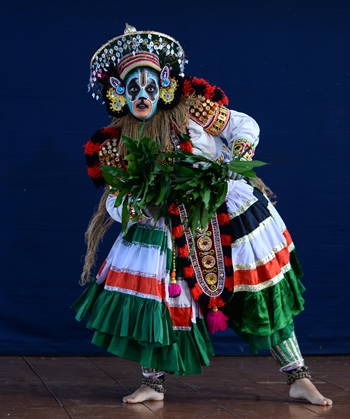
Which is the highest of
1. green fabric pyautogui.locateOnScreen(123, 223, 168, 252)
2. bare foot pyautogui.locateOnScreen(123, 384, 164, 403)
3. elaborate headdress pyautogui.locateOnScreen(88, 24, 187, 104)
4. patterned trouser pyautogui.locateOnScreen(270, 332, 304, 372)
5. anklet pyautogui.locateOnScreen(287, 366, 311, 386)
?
elaborate headdress pyautogui.locateOnScreen(88, 24, 187, 104)

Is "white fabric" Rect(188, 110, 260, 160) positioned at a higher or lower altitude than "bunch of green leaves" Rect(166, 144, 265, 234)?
higher

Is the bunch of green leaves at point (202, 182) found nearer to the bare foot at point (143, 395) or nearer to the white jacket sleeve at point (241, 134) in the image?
the white jacket sleeve at point (241, 134)

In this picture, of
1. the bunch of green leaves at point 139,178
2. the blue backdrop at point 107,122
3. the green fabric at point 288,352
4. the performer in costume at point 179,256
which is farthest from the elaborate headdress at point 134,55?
the green fabric at point 288,352

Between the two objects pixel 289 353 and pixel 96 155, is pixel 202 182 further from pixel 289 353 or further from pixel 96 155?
pixel 289 353

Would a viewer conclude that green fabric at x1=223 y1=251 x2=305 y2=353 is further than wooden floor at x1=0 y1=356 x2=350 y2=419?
Yes

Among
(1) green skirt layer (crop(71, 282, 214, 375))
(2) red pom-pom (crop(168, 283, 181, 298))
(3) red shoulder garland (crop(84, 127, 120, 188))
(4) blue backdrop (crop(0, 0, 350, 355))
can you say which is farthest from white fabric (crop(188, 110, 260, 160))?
(4) blue backdrop (crop(0, 0, 350, 355))

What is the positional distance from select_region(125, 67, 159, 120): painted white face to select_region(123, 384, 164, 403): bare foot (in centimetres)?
114

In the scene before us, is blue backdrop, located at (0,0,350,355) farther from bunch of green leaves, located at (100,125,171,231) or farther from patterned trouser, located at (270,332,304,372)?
bunch of green leaves, located at (100,125,171,231)

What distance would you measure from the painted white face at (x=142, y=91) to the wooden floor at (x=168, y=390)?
4.00ft

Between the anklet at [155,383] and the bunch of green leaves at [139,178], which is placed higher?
the bunch of green leaves at [139,178]

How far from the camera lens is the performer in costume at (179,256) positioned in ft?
12.7

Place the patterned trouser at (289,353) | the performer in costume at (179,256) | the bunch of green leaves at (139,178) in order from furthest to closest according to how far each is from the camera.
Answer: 1. the patterned trouser at (289,353)
2. the performer in costume at (179,256)
3. the bunch of green leaves at (139,178)

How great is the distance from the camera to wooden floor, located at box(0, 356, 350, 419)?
3771 mm

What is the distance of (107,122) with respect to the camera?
5.11 metres
